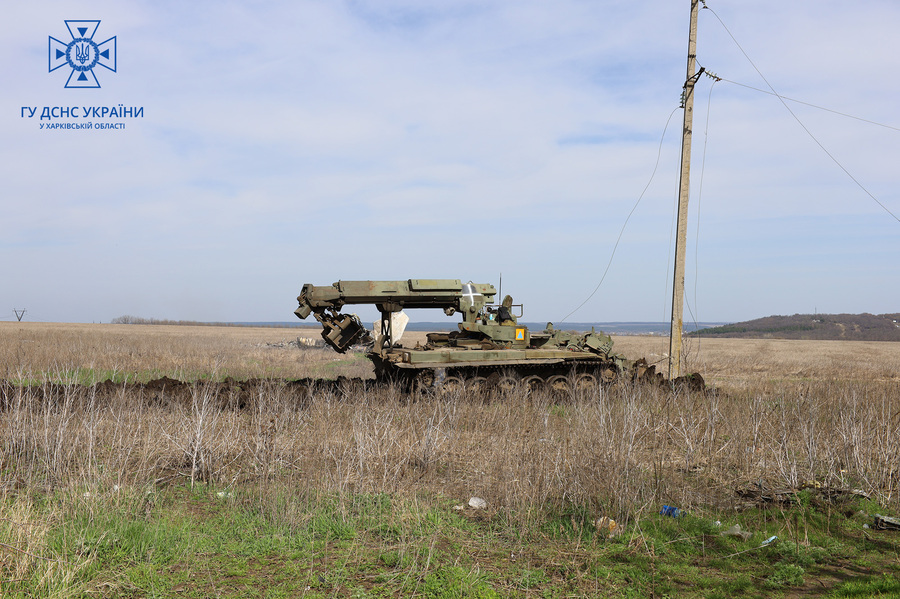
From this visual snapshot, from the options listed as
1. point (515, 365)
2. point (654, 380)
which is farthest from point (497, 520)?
point (654, 380)

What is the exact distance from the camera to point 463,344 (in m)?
13.3

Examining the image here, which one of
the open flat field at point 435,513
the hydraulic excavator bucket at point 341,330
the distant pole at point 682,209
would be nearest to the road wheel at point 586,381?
the distant pole at point 682,209

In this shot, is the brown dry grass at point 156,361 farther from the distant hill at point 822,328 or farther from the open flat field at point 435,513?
the distant hill at point 822,328

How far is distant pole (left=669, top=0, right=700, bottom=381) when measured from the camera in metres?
12.8

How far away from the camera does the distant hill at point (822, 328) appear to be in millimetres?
68875

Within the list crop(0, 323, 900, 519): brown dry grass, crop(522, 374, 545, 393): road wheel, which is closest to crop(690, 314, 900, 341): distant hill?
crop(522, 374, 545, 393): road wheel

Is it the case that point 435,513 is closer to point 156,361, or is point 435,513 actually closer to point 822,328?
point 156,361

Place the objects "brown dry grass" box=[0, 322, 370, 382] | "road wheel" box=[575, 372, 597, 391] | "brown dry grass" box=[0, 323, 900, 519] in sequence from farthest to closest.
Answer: "brown dry grass" box=[0, 322, 370, 382], "road wheel" box=[575, 372, 597, 391], "brown dry grass" box=[0, 323, 900, 519]

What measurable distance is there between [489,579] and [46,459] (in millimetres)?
4621

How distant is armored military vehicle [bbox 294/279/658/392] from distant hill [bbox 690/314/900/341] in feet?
194

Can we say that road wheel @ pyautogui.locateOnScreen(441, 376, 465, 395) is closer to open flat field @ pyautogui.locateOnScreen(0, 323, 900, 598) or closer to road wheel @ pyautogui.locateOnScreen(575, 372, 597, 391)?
road wheel @ pyautogui.locateOnScreen(575, 372, 597, 391)

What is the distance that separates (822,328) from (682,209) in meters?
73.8

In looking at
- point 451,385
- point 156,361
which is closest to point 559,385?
point 451,385

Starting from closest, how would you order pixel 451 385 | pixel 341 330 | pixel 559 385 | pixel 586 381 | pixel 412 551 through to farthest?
pixel 412 551
pixel 451 385
pixel 341 330
pixel 559 385
pixel 586 381
